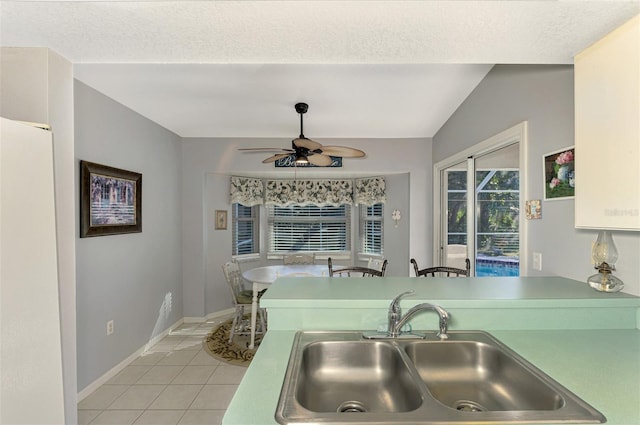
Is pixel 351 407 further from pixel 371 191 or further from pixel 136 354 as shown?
pixel 371 191

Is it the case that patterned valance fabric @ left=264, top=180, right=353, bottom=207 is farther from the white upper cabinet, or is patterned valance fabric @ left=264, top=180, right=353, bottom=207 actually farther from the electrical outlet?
the white upper cabinet

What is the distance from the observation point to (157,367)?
298 cm

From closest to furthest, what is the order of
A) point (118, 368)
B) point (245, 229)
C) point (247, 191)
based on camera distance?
point (118, 368), point (247, 191), point (245, 229)

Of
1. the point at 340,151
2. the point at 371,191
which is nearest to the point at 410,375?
the point at 340,151

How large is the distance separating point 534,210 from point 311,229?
367 cm

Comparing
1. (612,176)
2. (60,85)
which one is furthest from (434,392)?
(60,85)

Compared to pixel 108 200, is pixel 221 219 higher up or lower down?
lower down

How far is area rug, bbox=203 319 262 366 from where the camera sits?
10.2ft

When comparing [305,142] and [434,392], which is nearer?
[434,392]

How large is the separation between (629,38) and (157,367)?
3.88m

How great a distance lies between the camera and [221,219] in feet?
14.8

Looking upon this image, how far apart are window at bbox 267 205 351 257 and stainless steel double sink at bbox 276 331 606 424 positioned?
4.05m

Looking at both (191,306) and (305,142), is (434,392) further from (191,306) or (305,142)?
(191,306)

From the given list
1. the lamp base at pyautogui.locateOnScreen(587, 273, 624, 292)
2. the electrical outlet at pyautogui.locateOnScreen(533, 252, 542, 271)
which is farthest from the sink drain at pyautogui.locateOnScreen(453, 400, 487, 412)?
the electrical outlet at pyautogui.locateOnScreen(533, 252, 542, 271)
